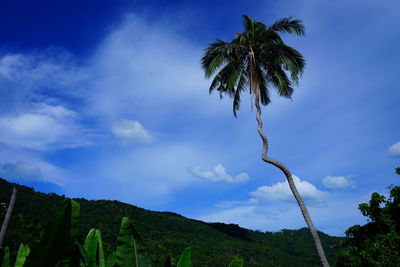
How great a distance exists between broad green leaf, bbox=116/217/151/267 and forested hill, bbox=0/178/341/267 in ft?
153

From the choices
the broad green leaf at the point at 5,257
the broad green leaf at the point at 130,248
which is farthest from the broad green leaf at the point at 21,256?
the broad green leaf at the point at 130,248

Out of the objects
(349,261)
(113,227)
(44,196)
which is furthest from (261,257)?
(349,261)

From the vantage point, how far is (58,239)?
533 mm

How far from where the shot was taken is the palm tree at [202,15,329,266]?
1077 centimetres

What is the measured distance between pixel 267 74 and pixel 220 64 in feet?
6.13

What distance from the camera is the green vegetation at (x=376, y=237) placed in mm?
8742

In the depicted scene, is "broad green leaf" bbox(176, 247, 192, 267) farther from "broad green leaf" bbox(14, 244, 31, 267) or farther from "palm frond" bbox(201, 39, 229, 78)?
"palm frond" bbox(201, 39, 229, 78)

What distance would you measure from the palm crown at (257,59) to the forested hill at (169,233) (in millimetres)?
40088

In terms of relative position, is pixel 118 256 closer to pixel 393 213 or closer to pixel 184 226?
pixel 393 213

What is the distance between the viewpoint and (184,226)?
10106 cm

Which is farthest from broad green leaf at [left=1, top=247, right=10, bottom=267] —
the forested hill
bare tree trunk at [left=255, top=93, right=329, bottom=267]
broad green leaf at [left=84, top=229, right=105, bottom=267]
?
the forested hill

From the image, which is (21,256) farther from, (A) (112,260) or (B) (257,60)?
(B) (257,60)

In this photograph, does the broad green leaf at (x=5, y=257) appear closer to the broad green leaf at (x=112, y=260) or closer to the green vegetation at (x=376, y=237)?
the broad green leaf at (x=112, y=260)

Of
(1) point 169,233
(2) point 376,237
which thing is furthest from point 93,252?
(1) point 169,233
